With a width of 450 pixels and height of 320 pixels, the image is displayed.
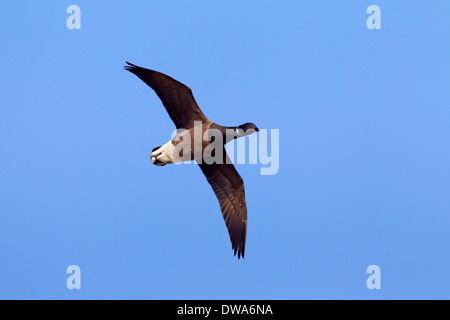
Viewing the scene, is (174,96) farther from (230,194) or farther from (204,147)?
(230,194)

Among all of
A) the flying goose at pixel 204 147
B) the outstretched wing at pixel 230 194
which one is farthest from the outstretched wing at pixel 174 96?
the outstretched wing at pixel 230 194

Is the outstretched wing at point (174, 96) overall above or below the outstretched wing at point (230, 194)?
above

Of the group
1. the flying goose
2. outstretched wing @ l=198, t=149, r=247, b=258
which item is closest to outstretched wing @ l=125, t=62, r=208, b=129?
the flying goose

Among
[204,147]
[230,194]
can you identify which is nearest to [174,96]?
[204,147]

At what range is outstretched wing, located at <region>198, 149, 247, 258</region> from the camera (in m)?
15.2

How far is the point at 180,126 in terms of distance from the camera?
14.2 metres

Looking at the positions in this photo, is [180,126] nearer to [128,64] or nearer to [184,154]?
[184,154]

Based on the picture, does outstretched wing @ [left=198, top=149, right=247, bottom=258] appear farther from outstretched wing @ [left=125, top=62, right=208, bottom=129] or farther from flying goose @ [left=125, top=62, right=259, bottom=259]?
outstretched wing @ [left=125, top=62, right=208, bottom=129]

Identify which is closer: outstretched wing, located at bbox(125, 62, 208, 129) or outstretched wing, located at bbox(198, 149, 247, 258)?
outstretched wing, located at bbox(125, 62, 208, 129)

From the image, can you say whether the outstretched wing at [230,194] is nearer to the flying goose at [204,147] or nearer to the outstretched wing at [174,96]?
the flying goose at [204,147]

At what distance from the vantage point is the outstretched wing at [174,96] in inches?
535

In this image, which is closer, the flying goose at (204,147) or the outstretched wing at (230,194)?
the flying goose at (204,147)
